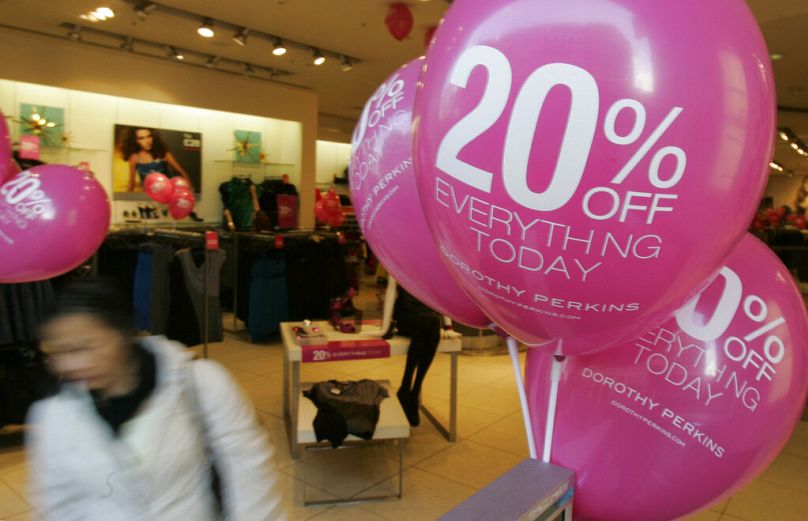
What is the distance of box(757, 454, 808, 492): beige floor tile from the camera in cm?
335

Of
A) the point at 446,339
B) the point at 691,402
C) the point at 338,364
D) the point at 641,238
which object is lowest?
the point at 338,364

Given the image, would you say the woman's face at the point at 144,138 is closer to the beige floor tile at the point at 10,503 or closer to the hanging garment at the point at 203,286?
the hanging garment at the point at 203,286

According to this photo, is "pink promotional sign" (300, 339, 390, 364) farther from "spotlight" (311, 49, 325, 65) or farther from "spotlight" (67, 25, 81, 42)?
"spotlight" (67, 25, 81, 42)

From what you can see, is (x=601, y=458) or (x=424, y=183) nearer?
(x=424, y=183)

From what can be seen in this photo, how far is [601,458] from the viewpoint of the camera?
1.13 metres

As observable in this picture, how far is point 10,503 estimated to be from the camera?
2918 millimetres

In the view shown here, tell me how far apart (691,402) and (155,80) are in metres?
7.68

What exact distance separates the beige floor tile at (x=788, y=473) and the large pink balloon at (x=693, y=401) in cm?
278

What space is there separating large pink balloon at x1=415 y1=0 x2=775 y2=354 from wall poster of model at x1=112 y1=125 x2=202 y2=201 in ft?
24.5

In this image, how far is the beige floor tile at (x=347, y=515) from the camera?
286 centimetres

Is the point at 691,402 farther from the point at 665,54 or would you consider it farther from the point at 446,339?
the point at 446,339

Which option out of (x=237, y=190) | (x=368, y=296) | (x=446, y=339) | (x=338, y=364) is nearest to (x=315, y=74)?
(x=237, y=190)

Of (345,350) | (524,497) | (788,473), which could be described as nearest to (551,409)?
(524,497)

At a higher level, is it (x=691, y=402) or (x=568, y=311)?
(x=568, y=311)
